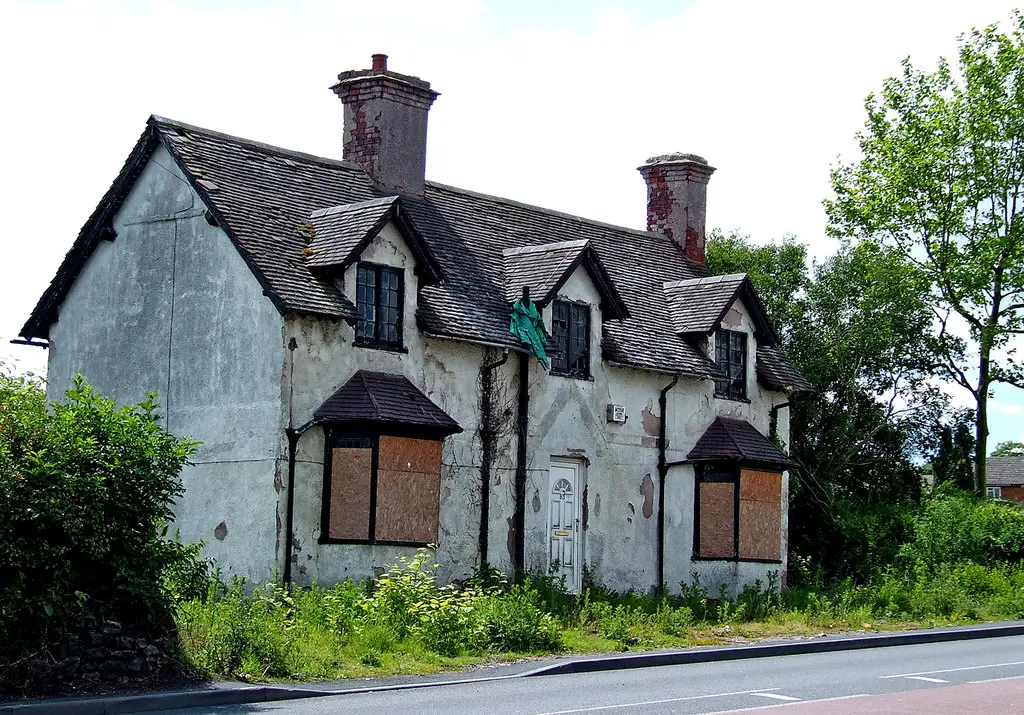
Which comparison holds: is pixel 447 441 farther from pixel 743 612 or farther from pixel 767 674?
pixel 767 674

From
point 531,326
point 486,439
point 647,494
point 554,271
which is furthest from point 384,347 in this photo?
point 647,494

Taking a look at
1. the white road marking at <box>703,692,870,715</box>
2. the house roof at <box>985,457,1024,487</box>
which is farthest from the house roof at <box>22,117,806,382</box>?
the house roof at <box>985,457,1024,487</box>

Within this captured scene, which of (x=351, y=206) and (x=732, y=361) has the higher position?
(x=351, y=206)

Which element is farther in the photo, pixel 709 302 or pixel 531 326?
pixel 709 302

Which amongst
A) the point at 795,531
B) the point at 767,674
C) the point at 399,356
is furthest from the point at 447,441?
the point at 795,531

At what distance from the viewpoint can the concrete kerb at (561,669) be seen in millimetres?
12773

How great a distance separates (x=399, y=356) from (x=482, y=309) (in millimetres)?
2184

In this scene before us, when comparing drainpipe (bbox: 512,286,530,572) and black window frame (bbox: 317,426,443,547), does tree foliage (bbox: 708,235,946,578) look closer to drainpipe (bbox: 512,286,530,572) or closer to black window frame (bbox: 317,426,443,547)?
drainpipe (bbox: 512,286,530,572)

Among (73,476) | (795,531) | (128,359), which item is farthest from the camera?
(795,531)

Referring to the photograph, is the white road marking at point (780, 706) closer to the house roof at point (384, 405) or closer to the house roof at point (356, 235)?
the house roof at point (384, 405)

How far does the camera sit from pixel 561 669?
16.9 meters

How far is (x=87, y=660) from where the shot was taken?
13.7 m

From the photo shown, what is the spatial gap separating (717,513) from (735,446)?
136 cm

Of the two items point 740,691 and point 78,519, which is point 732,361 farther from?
point 78,519
